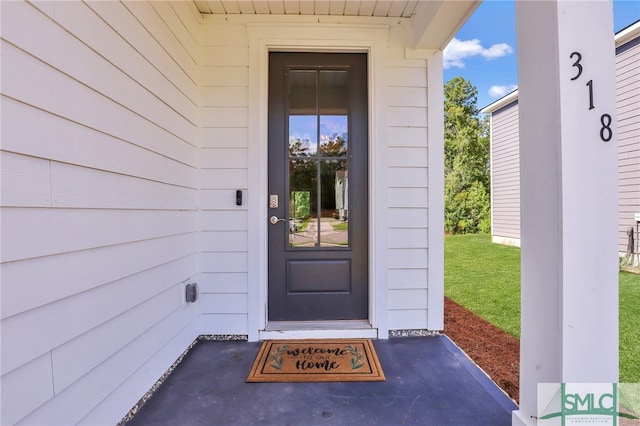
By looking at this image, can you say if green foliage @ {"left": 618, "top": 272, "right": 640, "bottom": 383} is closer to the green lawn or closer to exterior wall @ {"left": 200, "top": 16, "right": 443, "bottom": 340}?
the green lawn

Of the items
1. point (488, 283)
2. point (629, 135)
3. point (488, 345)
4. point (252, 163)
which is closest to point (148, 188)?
point (252, 163)

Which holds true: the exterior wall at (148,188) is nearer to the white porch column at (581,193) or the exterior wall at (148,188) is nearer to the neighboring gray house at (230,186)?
the neighboring gray house at (230,186)

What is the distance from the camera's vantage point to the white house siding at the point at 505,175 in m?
6.88

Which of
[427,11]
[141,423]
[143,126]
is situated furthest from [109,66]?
[427,11]

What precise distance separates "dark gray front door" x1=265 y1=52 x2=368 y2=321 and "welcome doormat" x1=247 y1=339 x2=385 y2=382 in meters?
0.25

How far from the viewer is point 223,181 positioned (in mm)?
2244

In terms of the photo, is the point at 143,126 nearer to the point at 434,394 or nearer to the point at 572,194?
the point at 572,194

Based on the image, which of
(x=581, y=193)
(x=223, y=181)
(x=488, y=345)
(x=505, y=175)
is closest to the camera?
(x=581, y=193)

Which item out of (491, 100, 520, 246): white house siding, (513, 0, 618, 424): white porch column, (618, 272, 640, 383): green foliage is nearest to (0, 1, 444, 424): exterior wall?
(618, 272, 640, 383): green foliage

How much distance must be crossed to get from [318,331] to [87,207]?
1694mm

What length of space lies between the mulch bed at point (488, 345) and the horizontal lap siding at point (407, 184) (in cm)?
35

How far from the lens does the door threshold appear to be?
2.21 meters

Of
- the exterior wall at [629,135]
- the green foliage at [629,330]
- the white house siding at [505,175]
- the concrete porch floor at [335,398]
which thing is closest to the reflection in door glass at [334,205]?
the concrete porch floor at [335,398]

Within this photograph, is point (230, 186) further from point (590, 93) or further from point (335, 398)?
point (590, 93)
